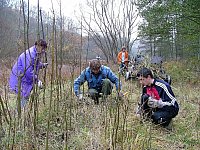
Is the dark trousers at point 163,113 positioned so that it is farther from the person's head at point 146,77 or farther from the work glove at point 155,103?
the person's head at point 146,77

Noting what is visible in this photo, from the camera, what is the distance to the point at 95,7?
22.5 meters

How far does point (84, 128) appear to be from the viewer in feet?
10.3

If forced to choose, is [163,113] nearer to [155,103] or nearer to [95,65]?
[155,103]

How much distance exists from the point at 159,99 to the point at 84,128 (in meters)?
1.41

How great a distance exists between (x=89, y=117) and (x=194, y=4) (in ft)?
28.5

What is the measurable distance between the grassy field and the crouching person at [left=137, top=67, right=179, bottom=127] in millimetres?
Answer: 173

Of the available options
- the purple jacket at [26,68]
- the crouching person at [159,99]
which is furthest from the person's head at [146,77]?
the purple jacket at [26,68]

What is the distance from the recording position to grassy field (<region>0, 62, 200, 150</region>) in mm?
2254

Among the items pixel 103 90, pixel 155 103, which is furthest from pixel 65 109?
pixel 103 90

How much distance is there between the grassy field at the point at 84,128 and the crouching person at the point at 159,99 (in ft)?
0.57

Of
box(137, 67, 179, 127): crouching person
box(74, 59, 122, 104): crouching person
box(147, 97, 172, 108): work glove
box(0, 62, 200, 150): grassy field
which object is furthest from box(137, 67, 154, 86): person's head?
box(74, 59, 122, 104): crouching person

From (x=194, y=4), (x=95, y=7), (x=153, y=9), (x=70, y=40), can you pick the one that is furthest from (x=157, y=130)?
(x=95, y=7)

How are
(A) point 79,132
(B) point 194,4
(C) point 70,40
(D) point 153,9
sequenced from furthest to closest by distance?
1. (D) point 153,9
2. (B) point 194,4
3. (A) point 79,132
4. (C) point 70,40

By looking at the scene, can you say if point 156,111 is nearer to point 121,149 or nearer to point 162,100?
point 162,100
